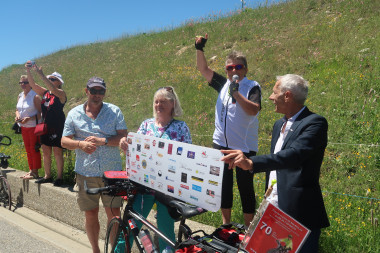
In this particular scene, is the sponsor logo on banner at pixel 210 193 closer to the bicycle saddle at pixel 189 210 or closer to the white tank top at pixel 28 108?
the bicycle saddle at pixel 189 210

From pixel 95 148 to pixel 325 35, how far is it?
35.3 feet

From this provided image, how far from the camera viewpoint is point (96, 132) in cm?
389

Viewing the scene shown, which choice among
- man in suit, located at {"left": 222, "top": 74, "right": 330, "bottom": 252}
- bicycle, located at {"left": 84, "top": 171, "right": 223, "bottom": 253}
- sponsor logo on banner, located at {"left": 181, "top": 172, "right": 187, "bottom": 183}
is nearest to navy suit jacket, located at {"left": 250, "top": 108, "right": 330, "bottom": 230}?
→ man in suit, located at {"left": 222, "top": 74, "right": 330, "bottom": 252}

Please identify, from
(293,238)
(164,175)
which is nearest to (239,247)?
(293,238)

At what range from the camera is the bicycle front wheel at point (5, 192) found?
6727 millimetres

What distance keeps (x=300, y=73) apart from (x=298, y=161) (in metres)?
8.91

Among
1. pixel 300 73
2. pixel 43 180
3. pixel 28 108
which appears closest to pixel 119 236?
pixel 43 180

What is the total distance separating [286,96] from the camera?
2.35m

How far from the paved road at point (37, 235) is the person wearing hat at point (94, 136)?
3.87 ft

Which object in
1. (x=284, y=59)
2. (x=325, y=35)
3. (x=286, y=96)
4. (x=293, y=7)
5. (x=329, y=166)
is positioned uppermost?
(x=293, y=7)

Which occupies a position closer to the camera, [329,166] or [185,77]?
[329,166]

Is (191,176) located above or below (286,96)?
below

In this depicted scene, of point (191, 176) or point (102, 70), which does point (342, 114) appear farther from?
point (102, 70)

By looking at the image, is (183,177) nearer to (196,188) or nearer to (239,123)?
(196,188)
